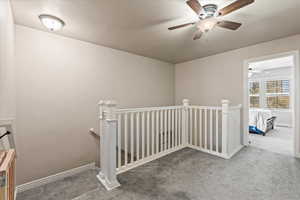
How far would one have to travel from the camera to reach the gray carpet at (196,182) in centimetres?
167

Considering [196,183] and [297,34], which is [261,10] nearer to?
[297,34]

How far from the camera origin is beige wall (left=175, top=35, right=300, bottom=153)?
2862mm

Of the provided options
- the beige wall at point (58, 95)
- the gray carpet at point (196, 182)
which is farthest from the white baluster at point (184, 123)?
the beige wall at point (58, 95)

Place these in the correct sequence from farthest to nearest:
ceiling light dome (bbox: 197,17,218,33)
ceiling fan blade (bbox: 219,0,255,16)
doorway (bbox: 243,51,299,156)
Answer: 1. doorway (bbox: 243,51,299,156)
2. ceiling light dome (bbox: 197,17,218,33)
3. ceiling fan blade (bbox: 219,0,255,16)

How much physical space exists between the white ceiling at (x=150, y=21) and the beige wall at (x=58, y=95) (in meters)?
0.26

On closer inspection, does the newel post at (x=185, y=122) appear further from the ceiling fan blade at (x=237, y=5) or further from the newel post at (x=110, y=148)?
the ceiling fan blade at (x=237, y=5)

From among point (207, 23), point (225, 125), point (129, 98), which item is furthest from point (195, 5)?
point (129, 98)

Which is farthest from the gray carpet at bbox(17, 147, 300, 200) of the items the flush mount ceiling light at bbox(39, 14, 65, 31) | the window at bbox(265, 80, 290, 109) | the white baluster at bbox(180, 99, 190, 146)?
the window at bbox(265, 80, 290, 109)

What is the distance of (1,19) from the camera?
1281 mm

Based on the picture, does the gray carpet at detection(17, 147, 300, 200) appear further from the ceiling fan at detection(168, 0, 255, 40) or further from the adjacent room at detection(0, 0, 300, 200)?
the ceiling fan at detection(168, 0, 255, 40)

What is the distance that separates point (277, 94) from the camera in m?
5.95

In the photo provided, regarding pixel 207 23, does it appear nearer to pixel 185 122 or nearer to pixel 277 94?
pixel 185 122

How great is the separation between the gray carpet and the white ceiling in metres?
2.28

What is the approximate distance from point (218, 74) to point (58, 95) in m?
3.58
